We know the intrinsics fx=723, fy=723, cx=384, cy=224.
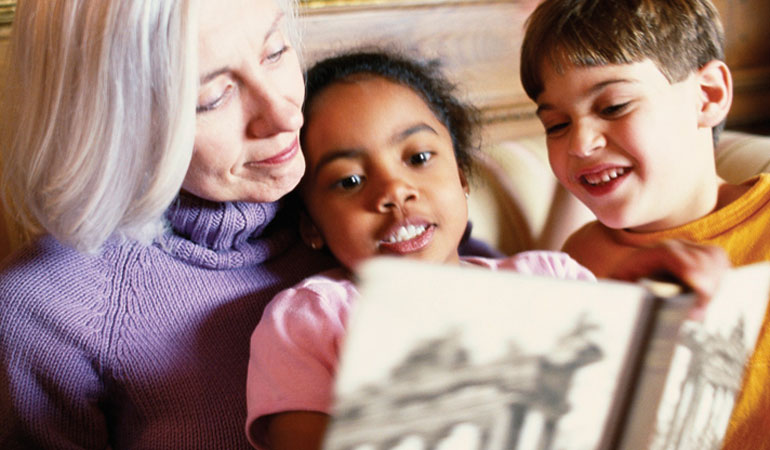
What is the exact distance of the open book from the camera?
56cm

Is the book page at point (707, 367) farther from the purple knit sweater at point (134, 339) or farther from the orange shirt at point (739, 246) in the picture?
the purple knit sweater at point (134, 339)

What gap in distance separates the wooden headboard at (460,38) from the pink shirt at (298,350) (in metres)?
0.78

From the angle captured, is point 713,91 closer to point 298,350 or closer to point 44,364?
point 298,350

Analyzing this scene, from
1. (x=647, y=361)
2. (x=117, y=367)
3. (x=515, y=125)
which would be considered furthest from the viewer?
(x=515, y=125)

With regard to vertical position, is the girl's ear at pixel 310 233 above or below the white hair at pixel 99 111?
below

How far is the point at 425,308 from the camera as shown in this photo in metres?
0.57

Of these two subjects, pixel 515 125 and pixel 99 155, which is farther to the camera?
pixel 515 125

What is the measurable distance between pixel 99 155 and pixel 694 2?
1.04 m

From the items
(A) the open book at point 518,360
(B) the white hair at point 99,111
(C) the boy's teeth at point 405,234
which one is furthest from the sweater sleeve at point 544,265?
(B) the white hair at point 99,111

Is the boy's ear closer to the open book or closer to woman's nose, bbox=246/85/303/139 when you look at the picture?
the open book

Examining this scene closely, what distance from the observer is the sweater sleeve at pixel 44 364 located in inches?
39.8

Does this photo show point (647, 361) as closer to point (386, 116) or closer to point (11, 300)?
point (386, 116)

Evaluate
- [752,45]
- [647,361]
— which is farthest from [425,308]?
[752,45]

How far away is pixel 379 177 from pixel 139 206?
34 centimetres
